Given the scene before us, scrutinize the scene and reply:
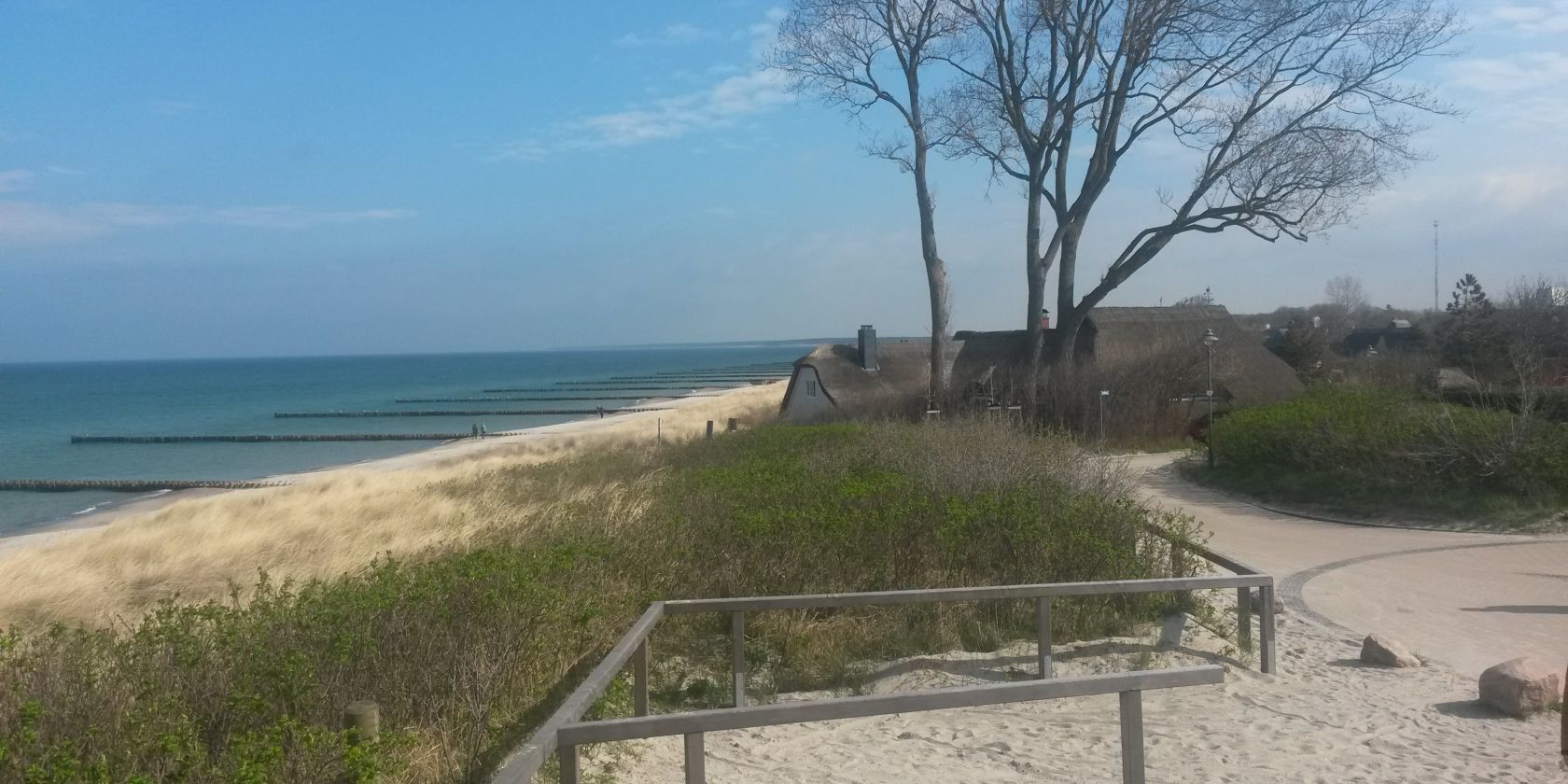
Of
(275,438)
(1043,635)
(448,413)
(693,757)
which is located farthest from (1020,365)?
(448,413)

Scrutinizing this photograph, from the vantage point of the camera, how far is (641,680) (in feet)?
22.4

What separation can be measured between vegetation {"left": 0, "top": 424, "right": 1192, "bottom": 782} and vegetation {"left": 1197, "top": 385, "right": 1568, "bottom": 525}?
6060 millimetres

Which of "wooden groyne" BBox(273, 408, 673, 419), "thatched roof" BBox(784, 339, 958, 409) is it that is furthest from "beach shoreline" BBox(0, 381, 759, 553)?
"thatched roof" BBox(784, 339, 958, 409)

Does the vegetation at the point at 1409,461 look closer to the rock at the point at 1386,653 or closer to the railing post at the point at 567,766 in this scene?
the rock at the point at 1386,653

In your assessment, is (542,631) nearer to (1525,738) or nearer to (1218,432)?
(1525,738)

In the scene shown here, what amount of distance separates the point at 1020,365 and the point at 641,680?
26.5 metres

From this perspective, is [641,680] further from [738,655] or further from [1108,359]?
[1108,359]

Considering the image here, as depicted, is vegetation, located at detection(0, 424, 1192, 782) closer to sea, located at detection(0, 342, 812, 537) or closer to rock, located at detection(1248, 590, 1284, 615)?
rock, located at detection(1248, 590, 1284, 615)

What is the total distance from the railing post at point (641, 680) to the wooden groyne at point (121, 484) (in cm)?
3436

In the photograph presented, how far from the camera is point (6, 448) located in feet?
197

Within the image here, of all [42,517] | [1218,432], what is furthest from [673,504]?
[42,517]

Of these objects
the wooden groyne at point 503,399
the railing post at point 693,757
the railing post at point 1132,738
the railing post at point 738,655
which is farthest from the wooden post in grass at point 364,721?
the wooden groyne at point 503,399

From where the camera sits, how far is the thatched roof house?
30.7 meters

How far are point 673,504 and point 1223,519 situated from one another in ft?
31.1
